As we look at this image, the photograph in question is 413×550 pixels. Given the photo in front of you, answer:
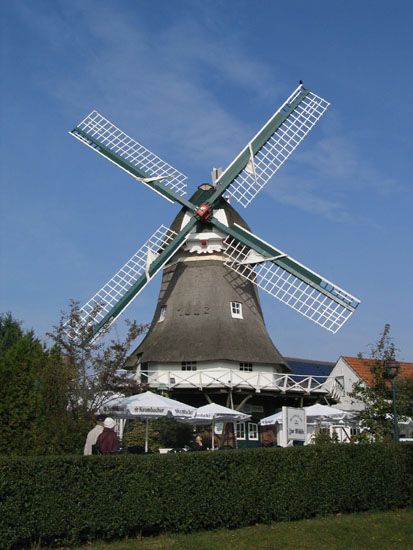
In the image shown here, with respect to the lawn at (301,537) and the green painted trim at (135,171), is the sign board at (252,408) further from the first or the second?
the lawn at (301,537)

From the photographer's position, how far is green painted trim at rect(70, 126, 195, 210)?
26969 mm

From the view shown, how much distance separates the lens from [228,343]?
79.9ft

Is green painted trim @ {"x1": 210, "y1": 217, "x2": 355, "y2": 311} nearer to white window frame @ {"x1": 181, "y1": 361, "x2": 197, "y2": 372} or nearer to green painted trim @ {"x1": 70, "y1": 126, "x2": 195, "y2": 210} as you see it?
green painted trim @ {"x1": 70, "y1": 126, "x2": 195, "y2": 210}

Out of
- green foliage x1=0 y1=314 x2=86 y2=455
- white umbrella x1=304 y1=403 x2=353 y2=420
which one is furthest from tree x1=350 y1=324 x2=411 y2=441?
green foliage x1=0 y1=314 x2=86 y2=455

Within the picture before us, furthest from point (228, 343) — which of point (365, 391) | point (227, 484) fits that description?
point (227, 484)

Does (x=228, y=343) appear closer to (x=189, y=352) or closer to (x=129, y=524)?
(x=189, y=352)

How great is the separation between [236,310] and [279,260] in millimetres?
2467

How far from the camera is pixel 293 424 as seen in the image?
14.2 m

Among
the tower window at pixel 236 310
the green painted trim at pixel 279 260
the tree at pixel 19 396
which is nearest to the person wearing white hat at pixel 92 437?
the tree at pixel 19 396

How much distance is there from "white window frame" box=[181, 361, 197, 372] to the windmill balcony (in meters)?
0.40

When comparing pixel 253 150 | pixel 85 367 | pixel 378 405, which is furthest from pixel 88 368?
pixel 253 150

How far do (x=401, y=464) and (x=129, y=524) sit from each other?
5.28 meters

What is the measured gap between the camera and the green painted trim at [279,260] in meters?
24.8

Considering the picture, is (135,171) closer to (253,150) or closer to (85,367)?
(253,150)
